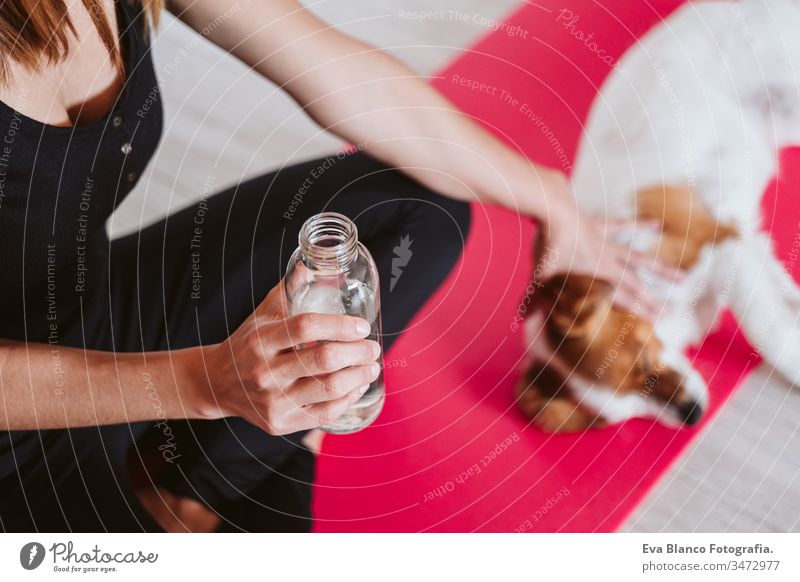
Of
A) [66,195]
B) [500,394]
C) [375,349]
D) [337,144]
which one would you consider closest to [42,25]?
[66,195]

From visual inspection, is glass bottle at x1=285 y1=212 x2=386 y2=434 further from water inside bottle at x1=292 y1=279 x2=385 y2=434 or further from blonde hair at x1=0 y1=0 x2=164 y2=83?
blonde hair at x1=0 y1=0 x2=164 y2=83

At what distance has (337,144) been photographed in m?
0.64

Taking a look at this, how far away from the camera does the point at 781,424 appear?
2.03ft

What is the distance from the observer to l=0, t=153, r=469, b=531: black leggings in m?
0.62

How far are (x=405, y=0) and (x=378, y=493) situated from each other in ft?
1.24

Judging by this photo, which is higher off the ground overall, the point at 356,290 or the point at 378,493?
the point at 356,290

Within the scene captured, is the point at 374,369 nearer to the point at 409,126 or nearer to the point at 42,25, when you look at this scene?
the point at 409,126

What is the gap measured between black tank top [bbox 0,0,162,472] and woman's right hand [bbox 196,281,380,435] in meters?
0.11

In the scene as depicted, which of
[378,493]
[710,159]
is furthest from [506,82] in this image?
[378,493]

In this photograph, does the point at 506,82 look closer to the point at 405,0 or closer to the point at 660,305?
the point at 405,0

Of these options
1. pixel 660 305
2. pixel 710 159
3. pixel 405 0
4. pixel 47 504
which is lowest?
pixel 47 504

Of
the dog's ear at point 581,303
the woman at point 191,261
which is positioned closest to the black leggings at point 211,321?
the woman at point 191,261

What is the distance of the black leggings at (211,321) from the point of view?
2.02ft

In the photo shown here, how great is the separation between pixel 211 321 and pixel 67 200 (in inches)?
5.3
